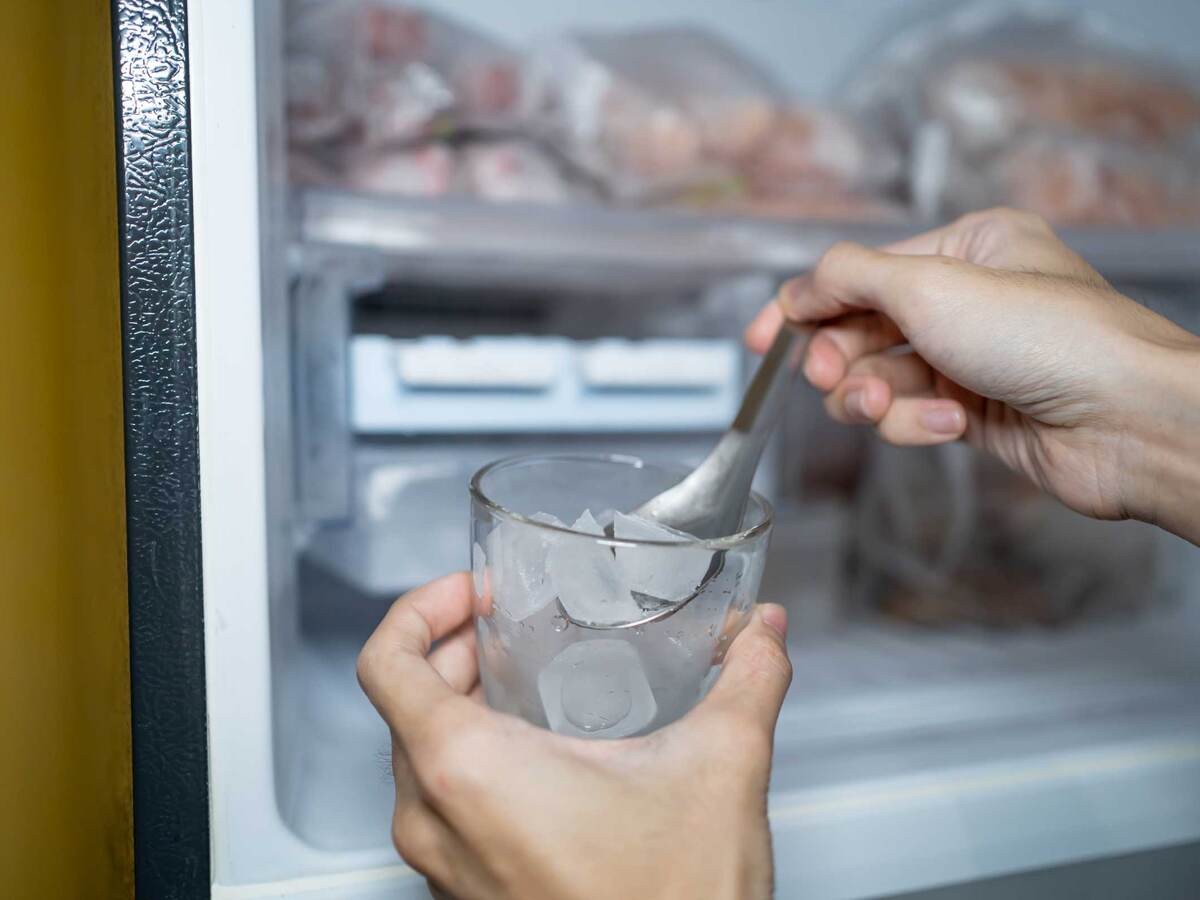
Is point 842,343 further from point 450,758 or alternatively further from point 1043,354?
point 450,758

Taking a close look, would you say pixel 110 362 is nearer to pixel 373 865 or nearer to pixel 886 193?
pixel 373 865

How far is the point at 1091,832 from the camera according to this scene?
837 mm

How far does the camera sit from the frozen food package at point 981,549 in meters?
1.44

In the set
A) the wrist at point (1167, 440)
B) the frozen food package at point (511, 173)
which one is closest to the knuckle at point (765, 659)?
the wrist at point (1167, 440)

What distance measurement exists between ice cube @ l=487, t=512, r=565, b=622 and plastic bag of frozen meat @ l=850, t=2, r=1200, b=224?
100 centimetres

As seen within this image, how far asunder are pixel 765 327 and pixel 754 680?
46cm

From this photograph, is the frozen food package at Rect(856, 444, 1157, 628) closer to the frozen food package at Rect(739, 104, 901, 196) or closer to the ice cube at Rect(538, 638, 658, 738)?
the frozen food package at Rect(739, 104, 901, 196)

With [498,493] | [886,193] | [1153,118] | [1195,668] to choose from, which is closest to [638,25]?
[886,193]

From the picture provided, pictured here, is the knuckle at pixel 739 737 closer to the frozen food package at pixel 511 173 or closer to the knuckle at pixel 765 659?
the knuckle at pixel 765 659

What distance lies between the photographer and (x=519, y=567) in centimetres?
49

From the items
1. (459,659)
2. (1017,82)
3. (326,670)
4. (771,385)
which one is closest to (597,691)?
(459,659)

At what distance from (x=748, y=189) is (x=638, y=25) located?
0.43 m

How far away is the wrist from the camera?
64 cm

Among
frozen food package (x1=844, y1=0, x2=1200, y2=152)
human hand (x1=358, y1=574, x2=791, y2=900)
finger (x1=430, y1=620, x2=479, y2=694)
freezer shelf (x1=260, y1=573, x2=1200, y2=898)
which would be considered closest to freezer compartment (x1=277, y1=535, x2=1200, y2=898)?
freezer shelf (x1=260, y1=573, x2=1200, y2=898)
